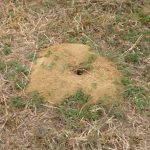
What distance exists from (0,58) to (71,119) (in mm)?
958

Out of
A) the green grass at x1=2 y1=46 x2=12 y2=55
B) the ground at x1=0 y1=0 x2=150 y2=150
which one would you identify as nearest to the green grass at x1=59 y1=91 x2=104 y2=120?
the ground at x1=0 y1=0 x2=150 y2=150

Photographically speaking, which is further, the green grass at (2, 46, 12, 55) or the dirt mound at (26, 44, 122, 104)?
the green grass at (2, 46, 12, 55)

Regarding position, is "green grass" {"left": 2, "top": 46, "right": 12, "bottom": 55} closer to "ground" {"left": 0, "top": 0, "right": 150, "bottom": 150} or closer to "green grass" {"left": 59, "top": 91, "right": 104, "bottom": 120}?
"ground" {"left": 0, "top": 0, "right": 150, "bottom": 150}

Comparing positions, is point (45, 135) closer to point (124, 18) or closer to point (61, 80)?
point (61, 80)

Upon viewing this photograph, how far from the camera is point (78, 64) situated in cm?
378

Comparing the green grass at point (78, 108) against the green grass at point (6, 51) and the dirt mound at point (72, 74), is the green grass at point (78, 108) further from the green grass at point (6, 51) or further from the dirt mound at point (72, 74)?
the green grass at point (6, 51)

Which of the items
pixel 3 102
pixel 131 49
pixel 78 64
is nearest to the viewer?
pixel 3 102

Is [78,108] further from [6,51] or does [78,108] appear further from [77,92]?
[6,51]

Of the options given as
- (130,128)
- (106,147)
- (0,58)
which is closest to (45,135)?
(106,147)

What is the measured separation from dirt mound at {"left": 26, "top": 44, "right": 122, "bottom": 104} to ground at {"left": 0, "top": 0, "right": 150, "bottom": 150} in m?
0.07

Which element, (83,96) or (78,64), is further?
(78,64)

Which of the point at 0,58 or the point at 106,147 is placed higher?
the point at 0,58

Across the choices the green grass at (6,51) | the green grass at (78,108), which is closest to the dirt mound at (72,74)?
the green grass at (78,108)

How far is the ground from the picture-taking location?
10.8 ft
